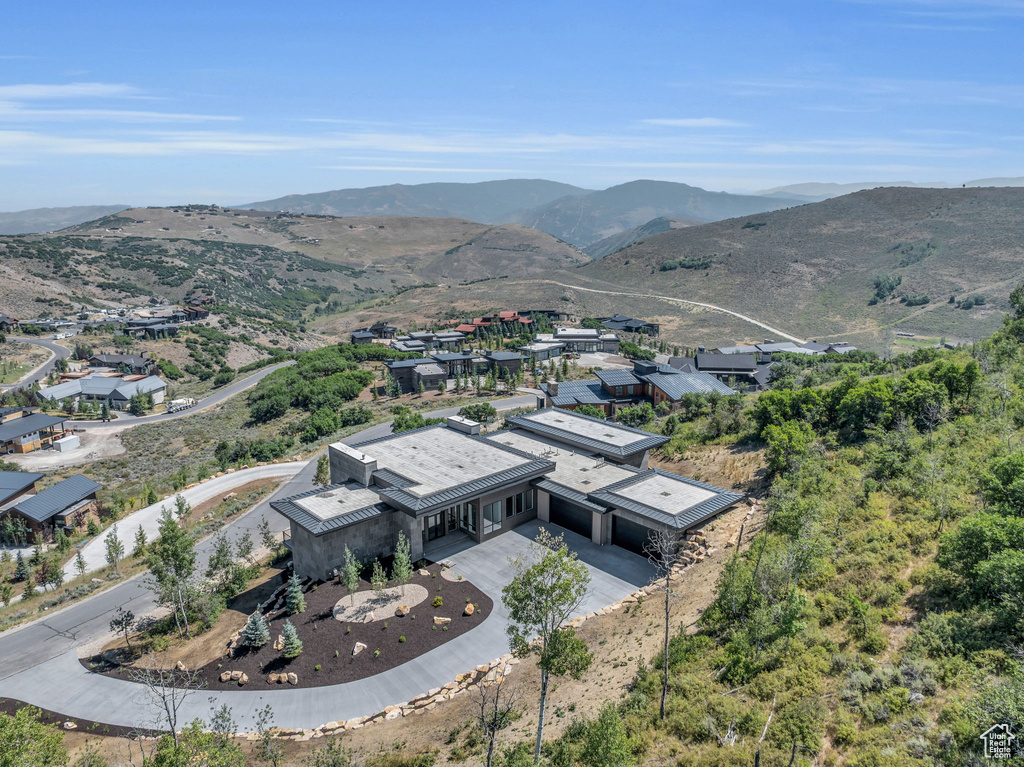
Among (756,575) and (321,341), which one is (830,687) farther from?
(321,341)

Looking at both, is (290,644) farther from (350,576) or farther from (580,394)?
(580,394)

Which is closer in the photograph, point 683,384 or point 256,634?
point 256,634

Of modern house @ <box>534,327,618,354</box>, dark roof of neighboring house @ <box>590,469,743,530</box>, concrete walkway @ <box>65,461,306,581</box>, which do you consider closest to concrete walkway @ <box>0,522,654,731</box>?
dark roof of neighboring house @ <box>590,469,743,530</box>

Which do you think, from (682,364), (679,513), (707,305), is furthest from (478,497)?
(707,305)

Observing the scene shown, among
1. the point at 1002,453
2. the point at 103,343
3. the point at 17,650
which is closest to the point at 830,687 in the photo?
the point at 1002,453

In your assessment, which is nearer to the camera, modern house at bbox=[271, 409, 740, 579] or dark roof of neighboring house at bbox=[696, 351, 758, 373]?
modern house at bbox=[271, 409, 740, 579]

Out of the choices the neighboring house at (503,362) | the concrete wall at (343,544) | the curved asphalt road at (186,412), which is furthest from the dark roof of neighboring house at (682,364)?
the curved asphalt road at (186,412)

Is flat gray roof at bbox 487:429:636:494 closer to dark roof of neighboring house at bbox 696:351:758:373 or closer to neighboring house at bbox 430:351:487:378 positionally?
neighboring house at bbox 430:351:487:378
